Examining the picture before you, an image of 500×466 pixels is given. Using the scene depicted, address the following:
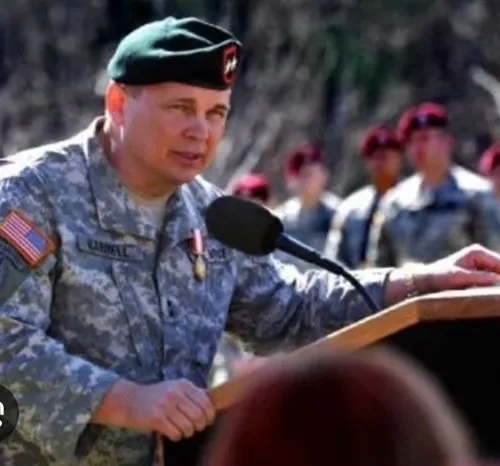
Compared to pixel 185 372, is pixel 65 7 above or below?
below

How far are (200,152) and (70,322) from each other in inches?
14.5

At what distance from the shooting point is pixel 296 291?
4.04 metres

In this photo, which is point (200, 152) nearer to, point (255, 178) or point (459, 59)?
point (255, 178)

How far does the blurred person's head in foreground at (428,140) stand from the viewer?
9046 millimetres

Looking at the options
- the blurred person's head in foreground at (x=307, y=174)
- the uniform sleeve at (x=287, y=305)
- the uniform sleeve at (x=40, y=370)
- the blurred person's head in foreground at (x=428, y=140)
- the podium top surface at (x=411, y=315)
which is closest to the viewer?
the podium top surface at (x=411, y=315)

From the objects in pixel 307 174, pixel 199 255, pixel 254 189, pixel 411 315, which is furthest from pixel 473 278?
pixel 307 174

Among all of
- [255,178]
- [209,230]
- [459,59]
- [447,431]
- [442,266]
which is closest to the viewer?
[447,431]

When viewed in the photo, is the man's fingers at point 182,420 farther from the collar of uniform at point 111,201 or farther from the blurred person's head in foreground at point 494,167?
the blurred person's head in foreground at point 494,167

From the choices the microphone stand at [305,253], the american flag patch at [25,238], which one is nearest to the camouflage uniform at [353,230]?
the microphone stand at [305,253]

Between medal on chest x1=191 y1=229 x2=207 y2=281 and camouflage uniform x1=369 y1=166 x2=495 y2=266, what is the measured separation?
14.9ft

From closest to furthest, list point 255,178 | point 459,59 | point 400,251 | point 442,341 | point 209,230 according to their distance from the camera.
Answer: point 442,341 < point 209,230 < point 400,251 < point 255,178 < point 459,59

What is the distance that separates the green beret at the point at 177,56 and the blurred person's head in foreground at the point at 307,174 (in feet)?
23.3

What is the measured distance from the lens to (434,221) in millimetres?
8625

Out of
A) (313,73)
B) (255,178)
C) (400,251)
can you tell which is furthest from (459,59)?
(400,251)
